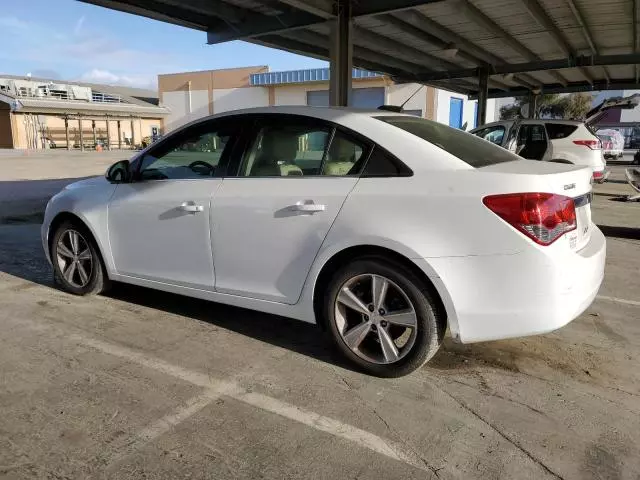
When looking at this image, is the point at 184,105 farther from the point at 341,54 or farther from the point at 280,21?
the point at 341,54

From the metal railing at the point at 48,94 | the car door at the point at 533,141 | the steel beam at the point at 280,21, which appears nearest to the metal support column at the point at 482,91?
the car door at the point at 533,141

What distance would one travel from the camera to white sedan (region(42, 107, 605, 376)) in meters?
2.99

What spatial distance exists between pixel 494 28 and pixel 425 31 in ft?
5.07

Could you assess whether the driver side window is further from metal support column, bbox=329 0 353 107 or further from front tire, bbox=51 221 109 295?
metal support column, bbox=329 0 353 107

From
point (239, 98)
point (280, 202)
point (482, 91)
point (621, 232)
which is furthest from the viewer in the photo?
point (239, 98)

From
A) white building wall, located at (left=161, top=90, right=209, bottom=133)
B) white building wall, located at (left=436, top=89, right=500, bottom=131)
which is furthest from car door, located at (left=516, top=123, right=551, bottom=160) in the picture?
white building wall, located at (left=161, top=90, right=209, bottom=133)

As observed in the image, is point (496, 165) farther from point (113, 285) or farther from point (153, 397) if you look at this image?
point (113, 285)

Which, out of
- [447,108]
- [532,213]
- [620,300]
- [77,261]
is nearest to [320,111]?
[532,213]

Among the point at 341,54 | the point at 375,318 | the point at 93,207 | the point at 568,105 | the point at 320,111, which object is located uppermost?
the point at 568,105

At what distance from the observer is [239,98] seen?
4634 cm

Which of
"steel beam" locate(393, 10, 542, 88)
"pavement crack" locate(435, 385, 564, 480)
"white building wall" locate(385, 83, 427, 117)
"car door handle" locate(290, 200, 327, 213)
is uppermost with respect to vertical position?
"white building wall" locate(385, 83, 427, 117)

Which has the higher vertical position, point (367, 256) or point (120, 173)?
point (120, 173)

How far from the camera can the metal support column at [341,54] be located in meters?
9.45

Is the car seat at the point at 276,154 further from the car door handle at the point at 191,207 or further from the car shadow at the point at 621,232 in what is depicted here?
the car shadow at the point at 621,232
